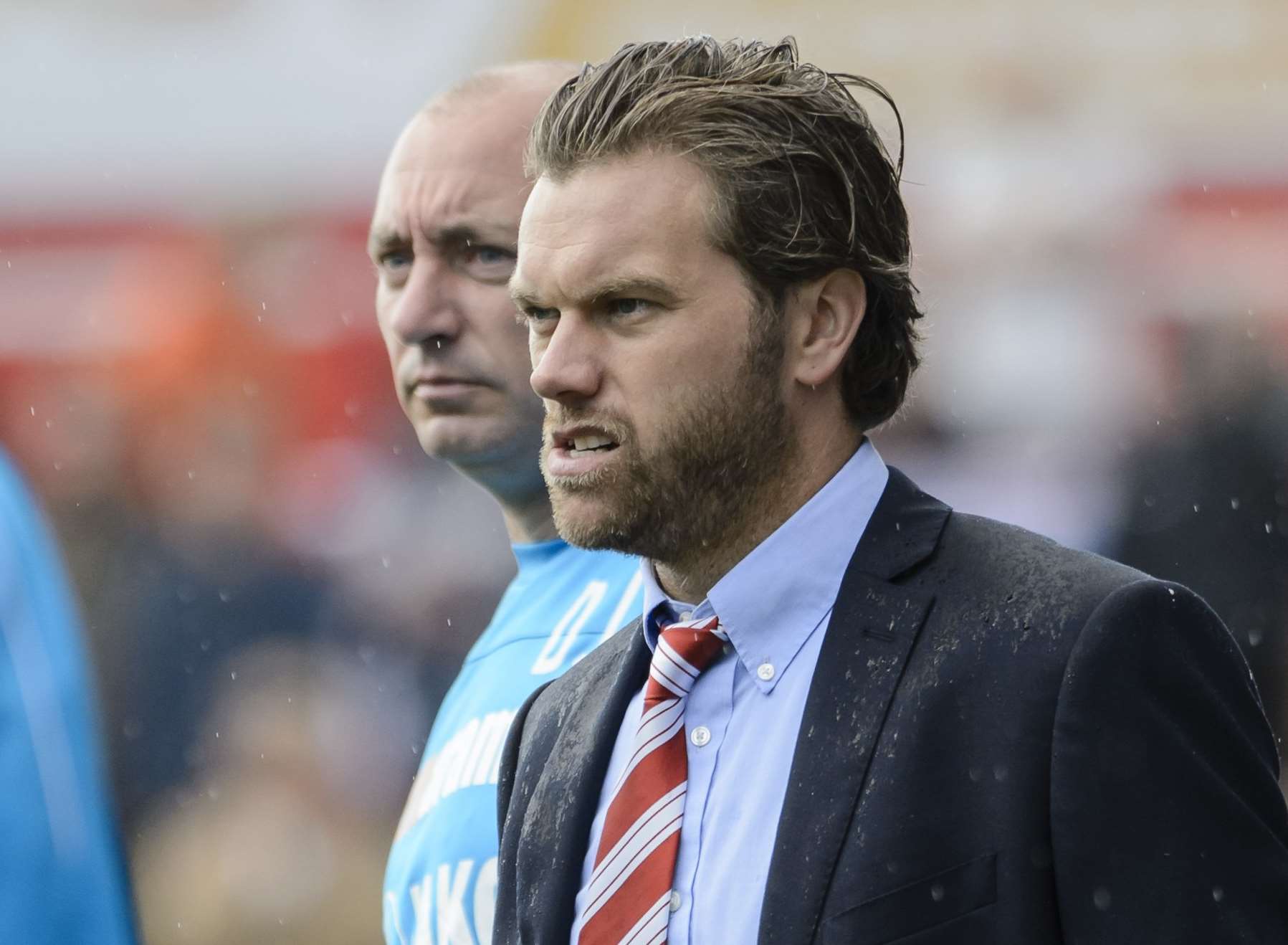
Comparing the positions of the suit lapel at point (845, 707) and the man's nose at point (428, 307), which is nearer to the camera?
the suit lapel at point (845, 707)

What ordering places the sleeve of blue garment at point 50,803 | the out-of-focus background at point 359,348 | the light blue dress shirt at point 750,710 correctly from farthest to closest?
1. the out-of-focus background at point 359,348
2. the sleeve of blue garment at point 50,803
3. the light blue dress shirt at point 750,710

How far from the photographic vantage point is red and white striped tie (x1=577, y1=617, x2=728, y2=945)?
1.86 m

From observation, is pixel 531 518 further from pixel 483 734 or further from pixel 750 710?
pixel 750 710

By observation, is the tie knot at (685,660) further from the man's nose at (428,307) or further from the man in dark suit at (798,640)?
the man's nose at (428,307)

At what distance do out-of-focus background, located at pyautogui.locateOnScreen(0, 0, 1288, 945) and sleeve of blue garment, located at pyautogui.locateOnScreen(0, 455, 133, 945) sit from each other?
122 inches

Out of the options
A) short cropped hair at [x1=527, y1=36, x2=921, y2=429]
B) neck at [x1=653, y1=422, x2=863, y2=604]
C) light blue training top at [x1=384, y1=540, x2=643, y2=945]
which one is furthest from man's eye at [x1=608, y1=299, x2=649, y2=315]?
light blue training top at [x1=384, y1=540, x2=643, y2=945]

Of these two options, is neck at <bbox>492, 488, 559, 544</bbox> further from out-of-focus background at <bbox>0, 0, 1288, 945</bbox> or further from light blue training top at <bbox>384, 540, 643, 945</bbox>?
out-of-focus background at <bbox>0, 0, 1288, 945</bbox>

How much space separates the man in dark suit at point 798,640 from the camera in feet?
5.43

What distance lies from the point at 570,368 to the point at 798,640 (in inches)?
14.9

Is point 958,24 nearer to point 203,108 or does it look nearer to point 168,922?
point 203,108

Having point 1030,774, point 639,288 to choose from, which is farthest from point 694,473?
point 1030,774

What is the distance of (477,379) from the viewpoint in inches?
105

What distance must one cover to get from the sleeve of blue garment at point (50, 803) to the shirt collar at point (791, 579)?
1401mm

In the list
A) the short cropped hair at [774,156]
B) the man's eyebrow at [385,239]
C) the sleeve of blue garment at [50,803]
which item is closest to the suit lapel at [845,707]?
the short cropped hair at [774,156]
